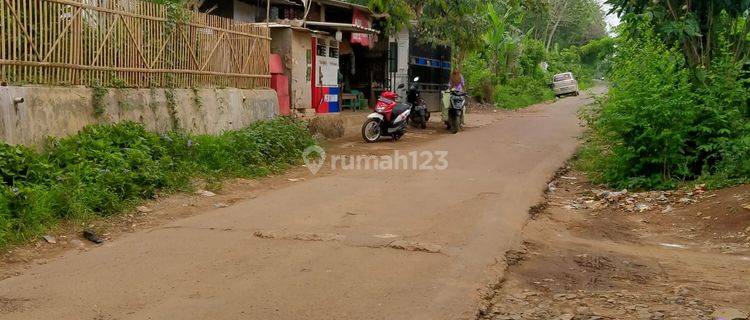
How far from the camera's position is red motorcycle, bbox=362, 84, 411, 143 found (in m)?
14.0

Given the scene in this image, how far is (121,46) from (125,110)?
917 mm

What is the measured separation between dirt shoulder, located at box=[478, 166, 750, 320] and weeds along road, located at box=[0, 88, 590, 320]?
281mm

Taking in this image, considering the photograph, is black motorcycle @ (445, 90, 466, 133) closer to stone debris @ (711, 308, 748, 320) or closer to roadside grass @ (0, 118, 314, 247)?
roadside grass @ (0, 118, 314, 247)

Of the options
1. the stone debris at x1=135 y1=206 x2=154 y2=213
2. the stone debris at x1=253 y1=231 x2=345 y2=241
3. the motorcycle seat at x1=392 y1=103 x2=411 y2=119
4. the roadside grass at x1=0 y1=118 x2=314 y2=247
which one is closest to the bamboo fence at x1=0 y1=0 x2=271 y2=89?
the roadside grass at x1=0 y1=118 x2=314 y2=247

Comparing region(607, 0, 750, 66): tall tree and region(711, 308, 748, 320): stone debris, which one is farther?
region(607, 0, 750, 66): tall tree

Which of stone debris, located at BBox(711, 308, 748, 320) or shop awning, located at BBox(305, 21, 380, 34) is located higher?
shop awning, located at BBox(305, 21, 380, 34)

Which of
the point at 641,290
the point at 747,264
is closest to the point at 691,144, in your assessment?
the point at 747,264

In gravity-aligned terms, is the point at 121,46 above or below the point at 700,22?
below

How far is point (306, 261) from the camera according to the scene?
17.5 feet

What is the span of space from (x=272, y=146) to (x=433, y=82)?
12.6 metres

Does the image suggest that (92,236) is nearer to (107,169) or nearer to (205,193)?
(107,169)

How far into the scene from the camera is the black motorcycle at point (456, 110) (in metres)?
16.2

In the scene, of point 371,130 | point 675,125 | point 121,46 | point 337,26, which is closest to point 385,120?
point 371,130

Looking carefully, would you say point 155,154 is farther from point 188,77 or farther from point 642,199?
point 642,199
